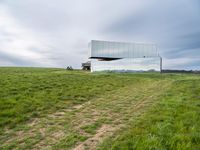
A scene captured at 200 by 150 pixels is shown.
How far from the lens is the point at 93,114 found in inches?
307

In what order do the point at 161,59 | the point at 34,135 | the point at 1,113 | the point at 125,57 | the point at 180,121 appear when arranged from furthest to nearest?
1. the point at 125,57
2. the point at 161,59
3. the point at 1,113
4. the point at 180,121
5. the point at 34,135

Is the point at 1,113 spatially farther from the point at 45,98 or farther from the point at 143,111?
the point at 143,111

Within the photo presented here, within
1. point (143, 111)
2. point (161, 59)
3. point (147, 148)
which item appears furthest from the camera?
point (161, 59)

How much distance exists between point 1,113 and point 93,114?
3.13 metres

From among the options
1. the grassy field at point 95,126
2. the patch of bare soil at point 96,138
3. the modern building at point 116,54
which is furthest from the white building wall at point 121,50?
the patch of bare soil at point 96,138

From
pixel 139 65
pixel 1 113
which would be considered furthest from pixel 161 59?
pixel 1 113

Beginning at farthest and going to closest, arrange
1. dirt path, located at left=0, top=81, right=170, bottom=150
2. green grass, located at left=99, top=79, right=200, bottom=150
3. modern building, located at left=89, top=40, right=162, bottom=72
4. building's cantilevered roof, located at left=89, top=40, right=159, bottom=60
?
building's cantilevered roof, located at left=89, top=40, right=159, bottom=60, modern building, located at left=89, top=40, right=162, bottom=72, dirt path, located at left=0, top=81, right=170, bottom=150, green grass, located at left=99, top=79, right=200, bottom=150

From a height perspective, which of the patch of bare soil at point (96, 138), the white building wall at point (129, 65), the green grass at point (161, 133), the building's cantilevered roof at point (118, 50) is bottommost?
the patch of bare soil at point (96, 138)

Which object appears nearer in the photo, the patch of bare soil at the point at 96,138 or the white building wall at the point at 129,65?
the patch of bare soil at the point at 96,138

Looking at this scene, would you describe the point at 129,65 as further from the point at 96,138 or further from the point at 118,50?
the point at 96,138

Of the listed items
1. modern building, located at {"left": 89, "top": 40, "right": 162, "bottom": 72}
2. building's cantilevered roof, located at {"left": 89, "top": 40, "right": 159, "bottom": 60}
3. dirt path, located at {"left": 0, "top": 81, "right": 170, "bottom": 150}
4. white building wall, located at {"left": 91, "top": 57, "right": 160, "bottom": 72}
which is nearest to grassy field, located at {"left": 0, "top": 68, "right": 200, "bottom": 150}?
dirt path, located at {"left": 0, "top": 81, "right": 170, "bottom": 150}

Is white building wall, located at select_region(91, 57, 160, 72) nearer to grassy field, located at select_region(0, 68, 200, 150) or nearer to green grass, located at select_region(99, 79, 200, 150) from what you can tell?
grassy field, located at select_region(0, 68, 200, 150)

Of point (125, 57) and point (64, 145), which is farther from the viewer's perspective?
point (125, 57)

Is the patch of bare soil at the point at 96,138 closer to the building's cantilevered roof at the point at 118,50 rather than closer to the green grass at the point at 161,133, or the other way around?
the green grass at the point at 161,133
